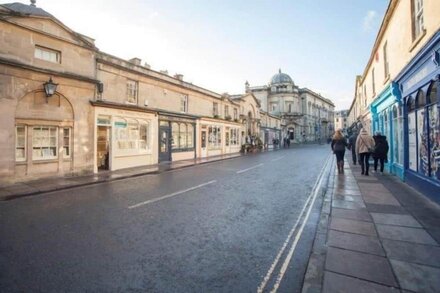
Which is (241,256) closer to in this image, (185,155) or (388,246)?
(388,246)

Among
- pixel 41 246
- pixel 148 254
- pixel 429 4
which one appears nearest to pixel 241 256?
pixel 148 254

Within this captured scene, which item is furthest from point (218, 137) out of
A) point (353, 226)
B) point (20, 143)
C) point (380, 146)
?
point (353, 226)

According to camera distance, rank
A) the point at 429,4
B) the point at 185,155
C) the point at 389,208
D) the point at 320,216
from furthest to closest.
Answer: the point at 185,155 < the point at 429,4 < the point at 389,208 < the point at 320,216

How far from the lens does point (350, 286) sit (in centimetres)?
304

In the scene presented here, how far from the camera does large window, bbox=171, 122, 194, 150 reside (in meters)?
20.3

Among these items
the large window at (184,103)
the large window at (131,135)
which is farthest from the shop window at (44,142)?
the large window at (184,103)

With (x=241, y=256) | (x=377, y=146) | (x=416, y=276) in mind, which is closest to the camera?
(x=416, y=276)

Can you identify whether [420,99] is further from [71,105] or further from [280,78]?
[280,78]

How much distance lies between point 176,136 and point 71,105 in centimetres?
895

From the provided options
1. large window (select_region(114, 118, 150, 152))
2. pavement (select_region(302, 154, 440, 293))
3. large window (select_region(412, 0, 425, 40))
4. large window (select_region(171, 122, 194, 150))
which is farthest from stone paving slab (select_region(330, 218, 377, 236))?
large window (select_region(171, 122, 194, 150))

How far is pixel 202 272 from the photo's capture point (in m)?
3.48

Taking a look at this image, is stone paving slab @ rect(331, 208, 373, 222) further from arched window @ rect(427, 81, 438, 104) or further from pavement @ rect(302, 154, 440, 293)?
arched window @ rect(427, 81, 438, 104)

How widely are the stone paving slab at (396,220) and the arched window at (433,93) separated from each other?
11.1 ft

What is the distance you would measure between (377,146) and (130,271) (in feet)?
40.3
